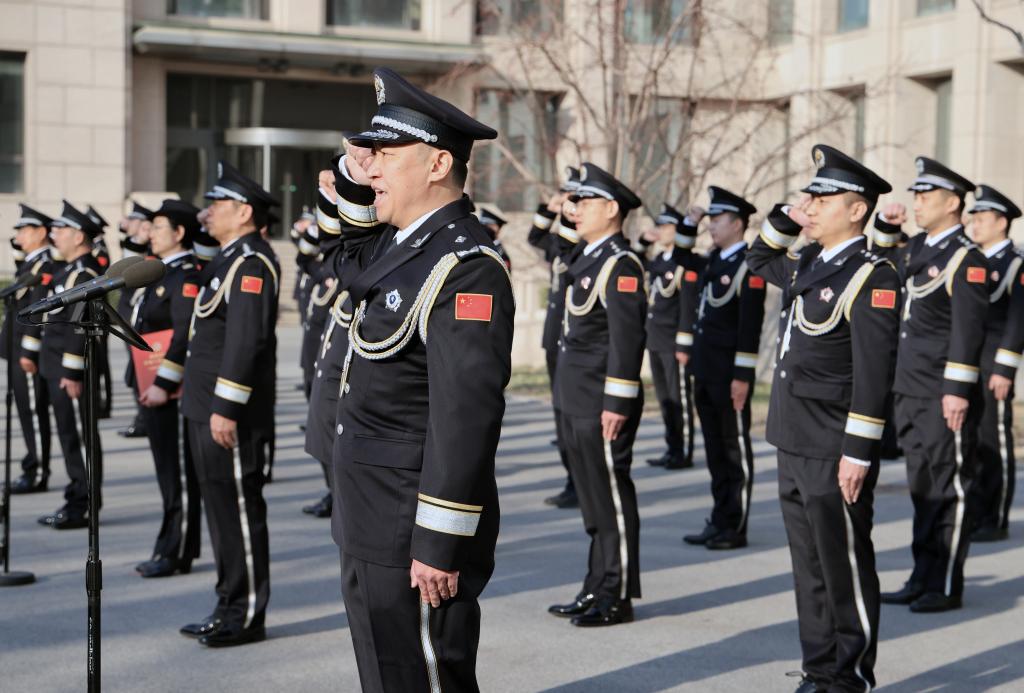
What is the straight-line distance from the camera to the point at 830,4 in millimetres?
27297

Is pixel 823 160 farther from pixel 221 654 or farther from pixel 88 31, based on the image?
pixel 88 31

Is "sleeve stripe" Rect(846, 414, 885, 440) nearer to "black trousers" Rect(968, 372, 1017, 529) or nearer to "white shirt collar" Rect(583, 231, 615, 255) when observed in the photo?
"white shirt collar" Rect(583, 231, 615, 255)

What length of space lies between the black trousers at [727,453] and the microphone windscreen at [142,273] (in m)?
5.09

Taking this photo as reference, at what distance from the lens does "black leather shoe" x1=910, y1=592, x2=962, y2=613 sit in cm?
702

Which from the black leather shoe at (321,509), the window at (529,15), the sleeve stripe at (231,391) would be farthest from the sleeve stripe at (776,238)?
the window at (529,15)

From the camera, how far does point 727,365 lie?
9.26 m

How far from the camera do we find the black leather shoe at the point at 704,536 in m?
8.67

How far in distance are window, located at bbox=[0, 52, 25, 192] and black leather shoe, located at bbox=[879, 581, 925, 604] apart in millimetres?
25888

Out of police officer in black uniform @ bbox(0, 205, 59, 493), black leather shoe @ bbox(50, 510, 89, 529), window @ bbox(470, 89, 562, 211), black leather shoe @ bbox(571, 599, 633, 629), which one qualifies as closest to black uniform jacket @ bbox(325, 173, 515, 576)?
black leather shoe @ bbox(571, 599, 633, 629)

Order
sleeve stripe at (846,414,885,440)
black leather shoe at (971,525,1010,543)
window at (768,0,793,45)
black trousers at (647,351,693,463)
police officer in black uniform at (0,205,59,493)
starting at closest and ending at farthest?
sleeve stripe at (846,414,885,440), black leather shoe at (971,525,1010,543), police officer in black uniform at (0,205,59,493), black trousers at (647,351,693,463), window at (768,0,793,45)

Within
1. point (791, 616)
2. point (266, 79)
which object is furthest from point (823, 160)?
point (266, 79)

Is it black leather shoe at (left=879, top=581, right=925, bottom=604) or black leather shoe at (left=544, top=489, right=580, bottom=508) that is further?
black leather shoe at (left=544, top=489, right=580, bottom=508)

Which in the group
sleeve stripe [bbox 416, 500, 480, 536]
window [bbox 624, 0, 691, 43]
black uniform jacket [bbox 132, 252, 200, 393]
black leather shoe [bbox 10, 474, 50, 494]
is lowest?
black leather shoe [bbox 10, 474, 50, 494]

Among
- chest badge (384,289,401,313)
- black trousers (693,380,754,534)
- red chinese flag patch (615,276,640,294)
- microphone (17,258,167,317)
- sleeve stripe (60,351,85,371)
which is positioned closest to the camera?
chest badge (384,289,401,313)
